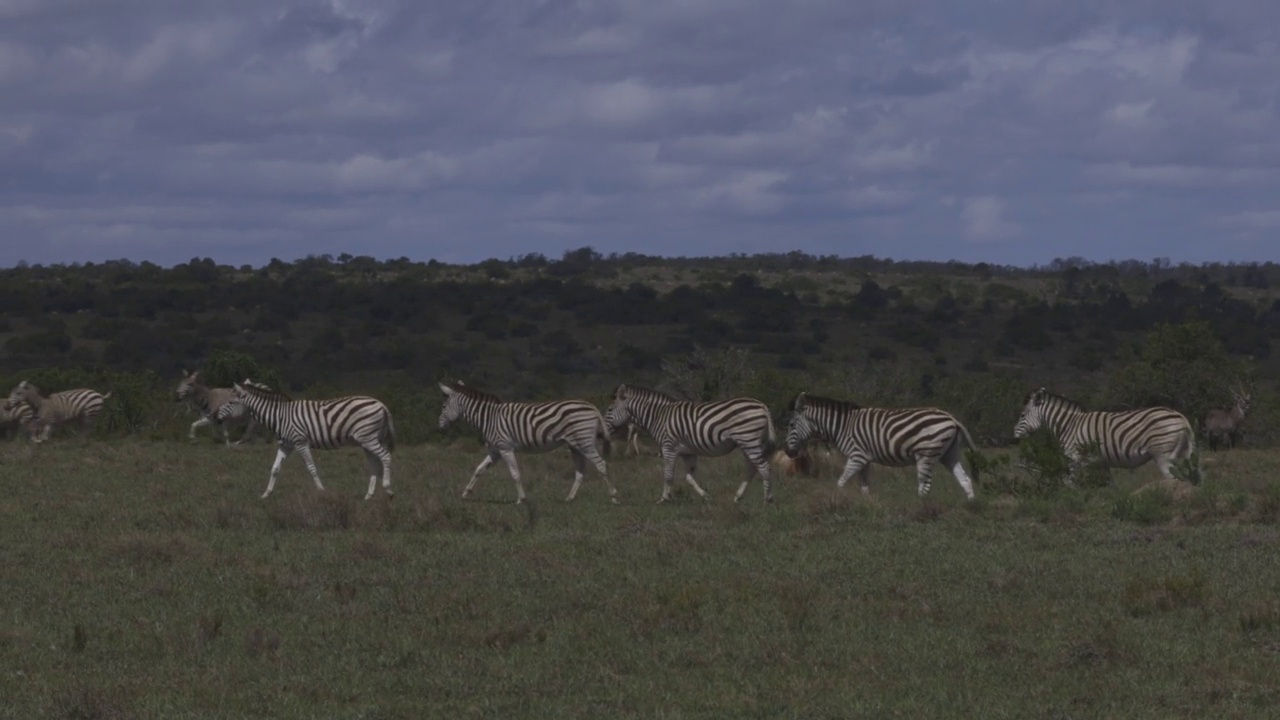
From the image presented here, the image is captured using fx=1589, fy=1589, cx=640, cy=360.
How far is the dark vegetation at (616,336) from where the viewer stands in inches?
1474

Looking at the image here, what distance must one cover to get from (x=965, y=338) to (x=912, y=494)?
62.6m

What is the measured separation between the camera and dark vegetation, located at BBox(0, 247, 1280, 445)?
37438 mm

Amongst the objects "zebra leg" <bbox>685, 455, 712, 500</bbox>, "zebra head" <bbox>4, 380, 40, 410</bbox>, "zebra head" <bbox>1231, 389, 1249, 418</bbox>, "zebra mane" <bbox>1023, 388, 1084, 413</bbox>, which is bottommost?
"zebra head" <bbox>4, 380, 40, 410</bbox>

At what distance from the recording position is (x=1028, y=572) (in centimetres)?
1232

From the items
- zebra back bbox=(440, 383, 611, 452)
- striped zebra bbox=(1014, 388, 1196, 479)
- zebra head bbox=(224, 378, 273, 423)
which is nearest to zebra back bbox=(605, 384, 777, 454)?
zebra back bbox=(440, 383, 611, 452)

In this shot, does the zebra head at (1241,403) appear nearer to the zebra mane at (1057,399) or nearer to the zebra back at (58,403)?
the zebra mane at (1057,399)

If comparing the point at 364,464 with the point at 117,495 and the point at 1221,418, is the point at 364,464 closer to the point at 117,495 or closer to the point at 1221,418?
the point at 117,495

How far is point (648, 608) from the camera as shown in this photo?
1093 cm

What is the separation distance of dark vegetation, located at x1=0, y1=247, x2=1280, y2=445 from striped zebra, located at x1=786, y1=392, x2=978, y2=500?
14547 millimetres

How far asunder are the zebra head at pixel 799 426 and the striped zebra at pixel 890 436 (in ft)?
0.04

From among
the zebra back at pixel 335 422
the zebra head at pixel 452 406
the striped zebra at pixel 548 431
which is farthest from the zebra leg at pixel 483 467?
the zebra back at pixel 335 422

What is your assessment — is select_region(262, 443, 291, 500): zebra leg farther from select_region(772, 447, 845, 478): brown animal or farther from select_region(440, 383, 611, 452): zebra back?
select_region(772, 447, 845, 478): brown animal

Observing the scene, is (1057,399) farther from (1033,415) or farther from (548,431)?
(548,431)

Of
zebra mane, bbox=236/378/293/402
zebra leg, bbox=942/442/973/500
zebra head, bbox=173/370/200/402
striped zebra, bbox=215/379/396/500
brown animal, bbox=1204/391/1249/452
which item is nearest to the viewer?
zebra leg, bbox=942/442/973/500
